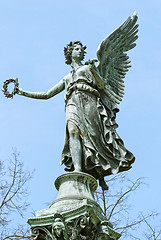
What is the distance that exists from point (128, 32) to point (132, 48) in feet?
1.07

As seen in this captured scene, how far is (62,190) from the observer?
7137 mm

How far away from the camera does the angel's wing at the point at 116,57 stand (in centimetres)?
881

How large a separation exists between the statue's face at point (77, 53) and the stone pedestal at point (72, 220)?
2.67 m

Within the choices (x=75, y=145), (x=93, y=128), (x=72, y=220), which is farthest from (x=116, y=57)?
(x=72, y=220)

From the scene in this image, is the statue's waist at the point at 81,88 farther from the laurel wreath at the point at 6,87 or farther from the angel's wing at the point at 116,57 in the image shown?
the laurel wreath at the point at 6,87

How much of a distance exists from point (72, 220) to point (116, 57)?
12.8 ft

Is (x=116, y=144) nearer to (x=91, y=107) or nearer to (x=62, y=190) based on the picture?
(x=91, y=107)

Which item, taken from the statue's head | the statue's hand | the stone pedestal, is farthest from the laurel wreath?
the stone pedestal

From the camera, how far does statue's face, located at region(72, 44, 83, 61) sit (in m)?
8.74

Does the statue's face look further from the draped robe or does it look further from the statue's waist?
the statue's waist

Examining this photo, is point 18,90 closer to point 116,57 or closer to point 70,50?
point 70,50

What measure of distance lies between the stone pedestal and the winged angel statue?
72cm

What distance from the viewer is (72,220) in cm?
650

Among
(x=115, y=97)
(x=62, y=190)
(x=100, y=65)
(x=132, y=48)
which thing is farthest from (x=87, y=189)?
(x=132, y=48)
